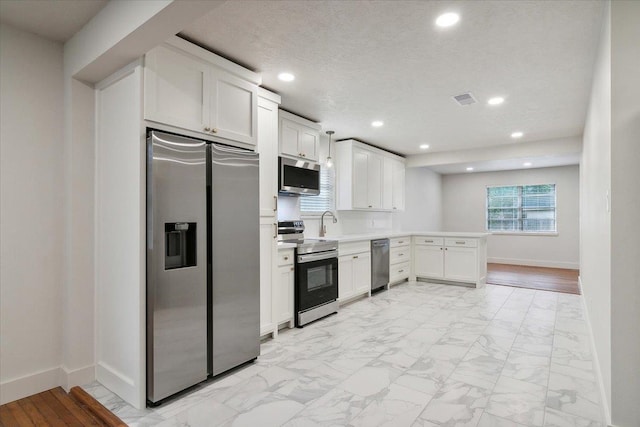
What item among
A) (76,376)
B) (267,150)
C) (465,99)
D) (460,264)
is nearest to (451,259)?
(460,264)

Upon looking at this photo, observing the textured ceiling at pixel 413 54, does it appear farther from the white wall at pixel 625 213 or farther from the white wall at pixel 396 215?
the white wall at pixel 396 215

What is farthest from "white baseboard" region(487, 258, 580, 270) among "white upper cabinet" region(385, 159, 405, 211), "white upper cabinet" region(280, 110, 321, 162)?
"white upper cabinet" region(280, 110, 321, 162)

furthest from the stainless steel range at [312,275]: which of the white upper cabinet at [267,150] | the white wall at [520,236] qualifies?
the white wall at [520,236]

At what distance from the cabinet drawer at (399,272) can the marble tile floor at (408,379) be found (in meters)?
1.62

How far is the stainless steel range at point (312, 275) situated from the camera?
147 inches

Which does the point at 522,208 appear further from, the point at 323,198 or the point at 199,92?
the point at 199,92

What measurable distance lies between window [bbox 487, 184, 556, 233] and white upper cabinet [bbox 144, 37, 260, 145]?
815cm

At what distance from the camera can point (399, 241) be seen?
604cm

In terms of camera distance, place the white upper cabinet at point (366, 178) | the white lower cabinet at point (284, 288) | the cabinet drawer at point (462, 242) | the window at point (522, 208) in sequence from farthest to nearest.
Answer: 1. the window at point (522, 208)
2. the cabinet drawer at point (462, 242)
3. the white upper cabinet at point (366, 178)
4. the white lower cabinet at point (284, 288)

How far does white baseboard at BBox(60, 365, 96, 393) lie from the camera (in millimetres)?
2471

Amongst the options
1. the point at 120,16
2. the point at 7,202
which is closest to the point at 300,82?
the point at 120,16

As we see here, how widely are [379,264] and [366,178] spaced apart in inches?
58.4

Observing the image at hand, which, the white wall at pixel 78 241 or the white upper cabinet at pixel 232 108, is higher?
the white upper cabinet at pixel 232 108

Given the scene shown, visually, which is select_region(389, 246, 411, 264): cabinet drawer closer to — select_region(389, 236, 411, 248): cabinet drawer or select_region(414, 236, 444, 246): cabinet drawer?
select_region(389, 236, 411, 248): cabinet drawer
